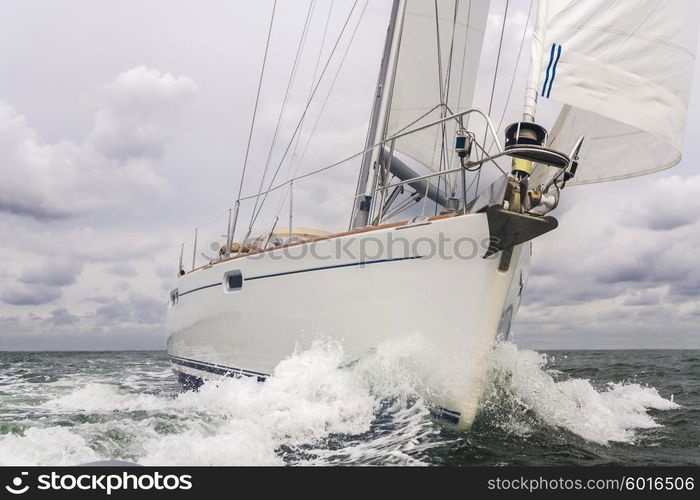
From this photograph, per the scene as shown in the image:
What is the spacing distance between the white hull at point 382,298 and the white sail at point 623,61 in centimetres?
123

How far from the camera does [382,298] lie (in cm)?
478

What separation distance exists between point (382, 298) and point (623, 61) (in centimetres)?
276

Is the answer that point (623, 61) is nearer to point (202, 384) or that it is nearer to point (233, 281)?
point (233, 281)

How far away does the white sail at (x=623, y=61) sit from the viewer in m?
4.19

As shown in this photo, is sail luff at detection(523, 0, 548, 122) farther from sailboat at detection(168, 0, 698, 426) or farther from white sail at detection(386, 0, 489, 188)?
white sail at detection(386, 0, 489, 188)

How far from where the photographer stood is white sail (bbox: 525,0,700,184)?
13.8 ft

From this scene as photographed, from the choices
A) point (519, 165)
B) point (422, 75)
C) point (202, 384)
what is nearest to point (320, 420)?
point (519, 165)

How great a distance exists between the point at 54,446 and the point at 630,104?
5.20m

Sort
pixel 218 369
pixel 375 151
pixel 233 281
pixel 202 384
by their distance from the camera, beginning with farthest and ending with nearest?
pixel 202 384 → pixel 218 369 → pixel 233 281 → pixel 375 151

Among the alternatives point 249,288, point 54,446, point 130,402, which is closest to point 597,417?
point 249,288

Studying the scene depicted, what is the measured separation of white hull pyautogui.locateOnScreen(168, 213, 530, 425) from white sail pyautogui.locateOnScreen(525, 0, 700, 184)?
123cm

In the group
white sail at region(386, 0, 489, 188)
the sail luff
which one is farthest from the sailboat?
white sail at region(386, 0, 489, 188)

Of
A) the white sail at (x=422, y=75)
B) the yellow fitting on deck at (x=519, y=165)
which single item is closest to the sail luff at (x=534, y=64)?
the yellow fitting on deck at (x=519, y=165)

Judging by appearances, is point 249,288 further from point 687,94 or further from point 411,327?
point 687,94
